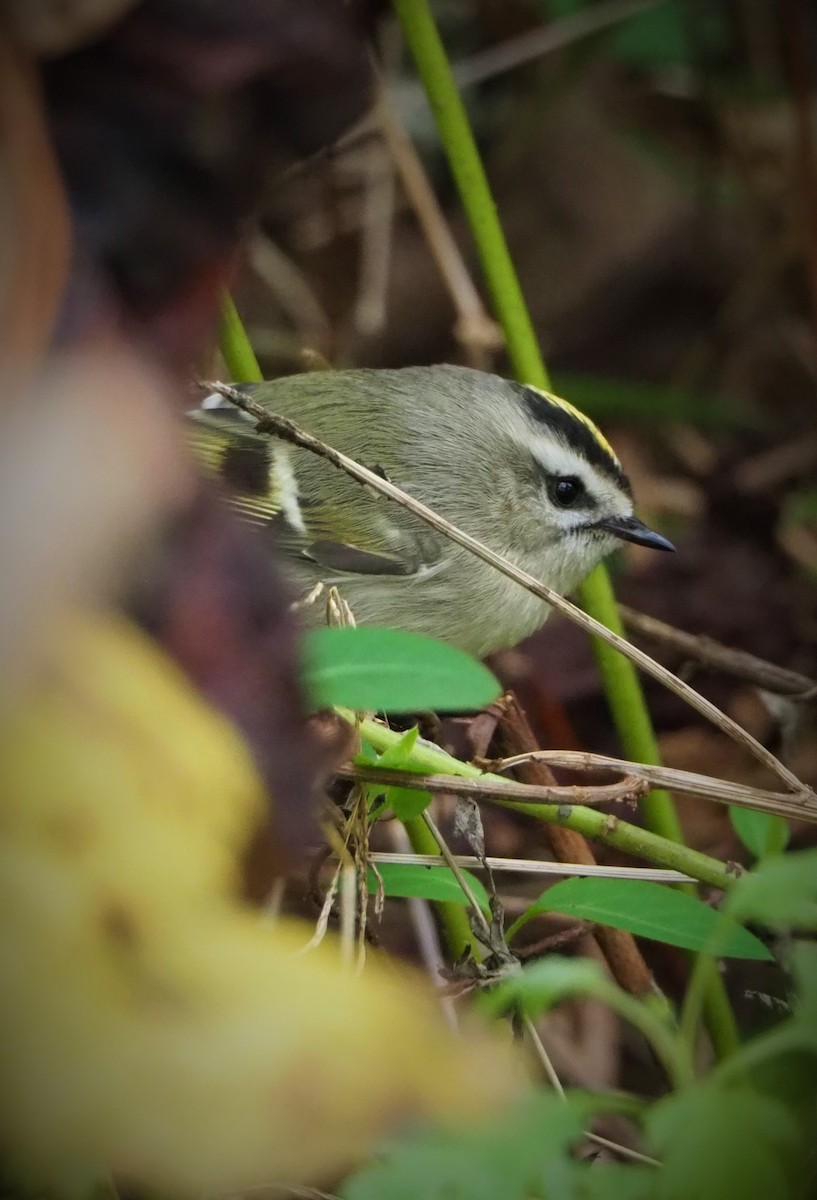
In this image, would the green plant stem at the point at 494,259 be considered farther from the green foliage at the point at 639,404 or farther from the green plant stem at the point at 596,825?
the green foliage at the point at 639,404

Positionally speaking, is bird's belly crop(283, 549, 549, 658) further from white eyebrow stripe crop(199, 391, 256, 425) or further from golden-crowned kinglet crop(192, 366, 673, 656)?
white eyebrow stripe crop(199, 391, 256, 425)

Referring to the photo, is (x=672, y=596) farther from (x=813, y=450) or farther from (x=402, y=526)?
(x=813, y=450)

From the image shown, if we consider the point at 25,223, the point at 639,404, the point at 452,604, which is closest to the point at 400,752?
the point at 25,223

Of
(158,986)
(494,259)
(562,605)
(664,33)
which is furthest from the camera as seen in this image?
(664,33)

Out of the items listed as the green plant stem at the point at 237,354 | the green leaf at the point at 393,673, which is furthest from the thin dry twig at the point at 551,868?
the green plant stem at the point at 237,354

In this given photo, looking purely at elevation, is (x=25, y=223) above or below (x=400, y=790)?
above

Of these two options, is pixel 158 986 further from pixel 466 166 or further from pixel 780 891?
pixel 466 166

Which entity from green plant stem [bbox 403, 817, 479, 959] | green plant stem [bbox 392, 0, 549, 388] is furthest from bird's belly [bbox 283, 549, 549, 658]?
green plant stem [bbox 403, 817, 479, 959]
